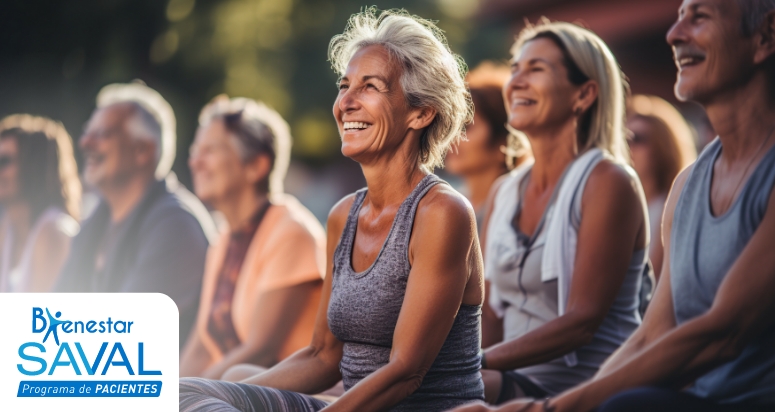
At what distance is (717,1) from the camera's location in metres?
1.86

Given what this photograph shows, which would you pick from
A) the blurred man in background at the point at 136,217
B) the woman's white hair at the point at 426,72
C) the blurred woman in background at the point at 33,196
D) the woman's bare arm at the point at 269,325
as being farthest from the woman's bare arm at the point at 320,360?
the blurred woman in background at the point at 33,196

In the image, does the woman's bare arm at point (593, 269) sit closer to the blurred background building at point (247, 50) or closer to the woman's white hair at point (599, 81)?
the woman's white hair at point (599, 81)

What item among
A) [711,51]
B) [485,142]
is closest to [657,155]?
[485,142]

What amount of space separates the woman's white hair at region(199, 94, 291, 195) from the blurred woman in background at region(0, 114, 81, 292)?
1.18 meters

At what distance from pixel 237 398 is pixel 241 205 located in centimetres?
205

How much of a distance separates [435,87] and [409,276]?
0.45 m

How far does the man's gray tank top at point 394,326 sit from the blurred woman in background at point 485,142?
1595 millimetres

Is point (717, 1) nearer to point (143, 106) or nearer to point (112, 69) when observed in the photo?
point (143, 106)

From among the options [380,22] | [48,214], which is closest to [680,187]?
[380,22]

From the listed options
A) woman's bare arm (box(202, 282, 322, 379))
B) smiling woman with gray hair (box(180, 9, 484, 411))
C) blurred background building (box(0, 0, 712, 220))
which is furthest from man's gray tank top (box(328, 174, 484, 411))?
blurred background building (box(0, 0, 712, 220))

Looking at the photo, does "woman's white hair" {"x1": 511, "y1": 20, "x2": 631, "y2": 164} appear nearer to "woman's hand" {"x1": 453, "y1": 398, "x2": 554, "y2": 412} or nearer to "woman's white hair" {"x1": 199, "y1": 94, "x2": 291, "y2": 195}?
"woman's hand" {"x1": 453, "y1": 398, "x2": 554, "y2": 412}

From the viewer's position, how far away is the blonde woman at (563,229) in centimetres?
231

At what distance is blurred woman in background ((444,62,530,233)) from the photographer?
354 cm

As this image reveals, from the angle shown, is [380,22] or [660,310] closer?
[660,310]
